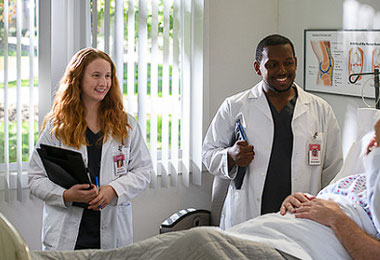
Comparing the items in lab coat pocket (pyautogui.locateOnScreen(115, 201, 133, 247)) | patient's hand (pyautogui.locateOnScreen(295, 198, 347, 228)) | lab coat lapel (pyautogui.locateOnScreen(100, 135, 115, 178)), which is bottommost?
lab coat pocket (pyautogui.locateOnScreen(115, 201, 133, 247))

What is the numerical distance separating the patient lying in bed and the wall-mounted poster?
141cm

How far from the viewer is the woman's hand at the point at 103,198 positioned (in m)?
2.73

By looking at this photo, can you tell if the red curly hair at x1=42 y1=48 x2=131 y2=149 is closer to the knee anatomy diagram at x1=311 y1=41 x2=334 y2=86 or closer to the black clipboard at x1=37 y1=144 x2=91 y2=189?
the black clipboard at x1=37 y1=144 x2=91 y2=189

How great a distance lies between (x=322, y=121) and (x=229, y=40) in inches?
59.2

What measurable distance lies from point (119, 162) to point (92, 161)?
0.13 metres

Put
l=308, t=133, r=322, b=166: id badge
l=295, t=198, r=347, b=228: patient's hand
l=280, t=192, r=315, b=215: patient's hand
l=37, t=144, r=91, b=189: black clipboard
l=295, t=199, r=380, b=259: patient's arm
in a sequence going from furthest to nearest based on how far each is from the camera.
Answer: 1. l=308, t=133, r=322, b=166: id badge
2. l=37, t=144, r=91, b=189: black clipboard
3. l=280, t=192, r=315, b=215: patient's hand
4. l=295, t=198, r=347, b=228: patient's hand
5. l=295, t=199, r=380, b=259: patient's arm

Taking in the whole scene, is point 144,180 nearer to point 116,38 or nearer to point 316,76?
point 116,38

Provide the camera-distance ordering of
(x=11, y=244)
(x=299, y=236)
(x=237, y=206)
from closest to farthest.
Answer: (x=11, y=244) < (x=299, y=236) < (x=237, y=206)

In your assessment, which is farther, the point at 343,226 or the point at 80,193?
the point at 80,193

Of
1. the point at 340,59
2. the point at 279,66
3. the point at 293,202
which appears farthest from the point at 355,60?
the point at 293,202

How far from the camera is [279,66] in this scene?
2918 mm

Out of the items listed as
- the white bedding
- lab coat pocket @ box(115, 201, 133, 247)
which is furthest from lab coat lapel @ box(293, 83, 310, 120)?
lab coat pocket @ box(115, 201, 133, 247)

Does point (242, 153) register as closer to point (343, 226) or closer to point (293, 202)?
point (293, 202)

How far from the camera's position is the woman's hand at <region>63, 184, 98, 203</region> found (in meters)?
2.70
